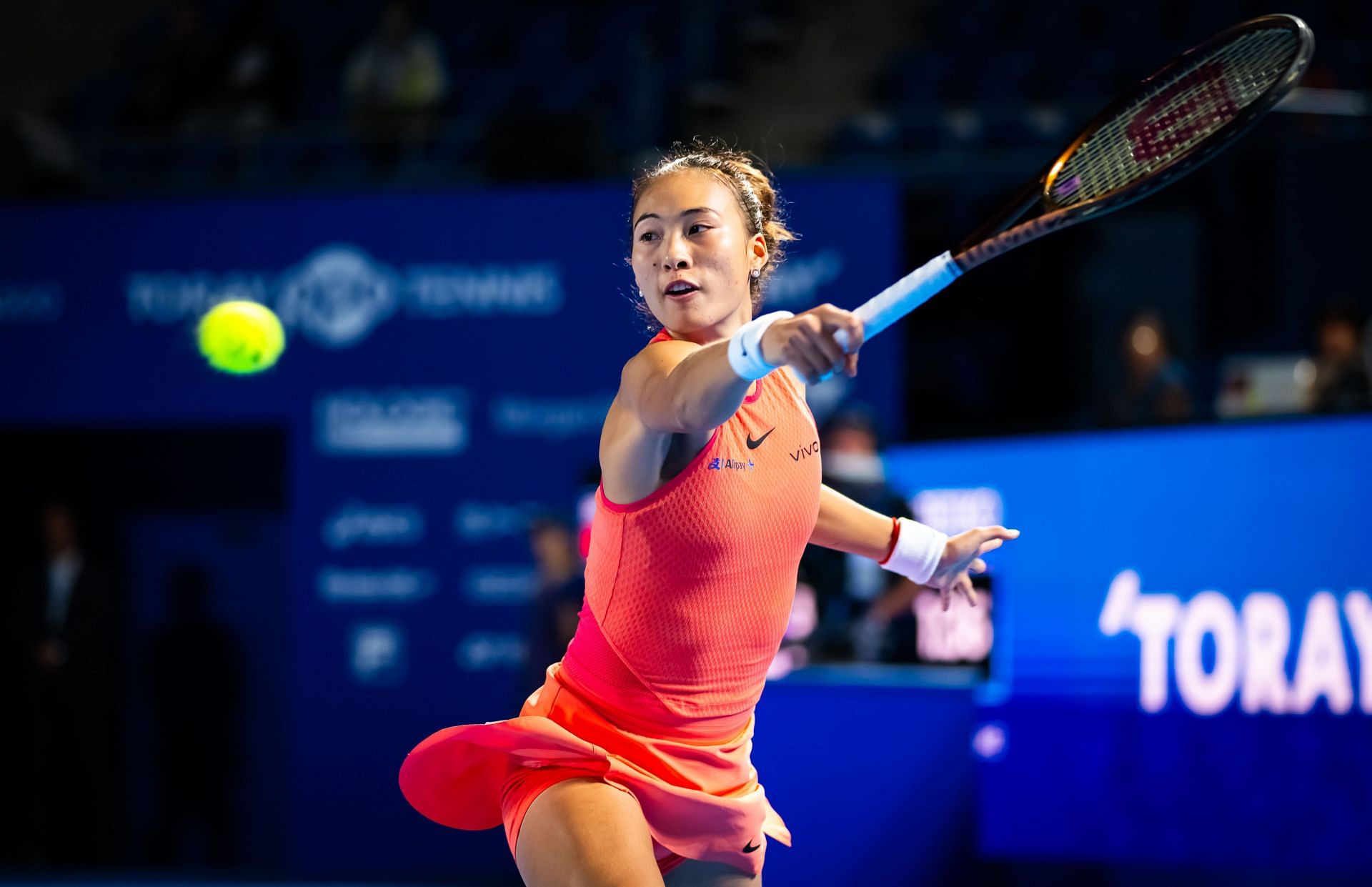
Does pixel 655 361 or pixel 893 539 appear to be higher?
pixel 655 361

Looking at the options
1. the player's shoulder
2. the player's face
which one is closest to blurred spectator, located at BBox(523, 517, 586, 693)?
the player's face

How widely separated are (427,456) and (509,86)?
3.16 meters

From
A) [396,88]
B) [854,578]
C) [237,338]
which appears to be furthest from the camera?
[396,88]

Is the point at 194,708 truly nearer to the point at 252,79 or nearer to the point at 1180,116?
the point at 252,79

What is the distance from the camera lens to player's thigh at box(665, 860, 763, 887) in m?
3.02

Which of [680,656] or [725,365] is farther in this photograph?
[680,656]

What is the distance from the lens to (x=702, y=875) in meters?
3.03

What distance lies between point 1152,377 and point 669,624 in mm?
5342

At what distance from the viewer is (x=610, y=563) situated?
293 centimetres

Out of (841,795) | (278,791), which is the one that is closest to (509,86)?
(278,791)

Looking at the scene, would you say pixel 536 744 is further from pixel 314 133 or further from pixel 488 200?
pixel 314 133

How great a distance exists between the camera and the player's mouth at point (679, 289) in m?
2.95

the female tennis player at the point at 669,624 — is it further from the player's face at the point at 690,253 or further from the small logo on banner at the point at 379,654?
the small logo on banner at the point at 379,654

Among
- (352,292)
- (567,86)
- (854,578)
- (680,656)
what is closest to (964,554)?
(680,656)
